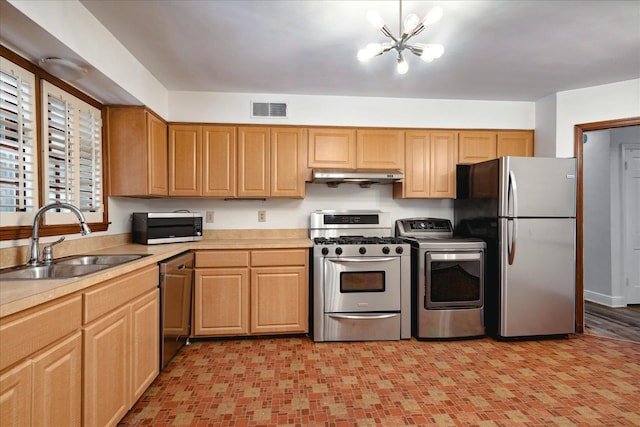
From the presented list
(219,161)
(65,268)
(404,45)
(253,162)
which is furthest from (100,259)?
(404,45)

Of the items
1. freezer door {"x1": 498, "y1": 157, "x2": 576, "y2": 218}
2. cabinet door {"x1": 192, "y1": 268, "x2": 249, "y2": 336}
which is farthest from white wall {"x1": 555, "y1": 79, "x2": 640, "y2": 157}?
cabinet door {"x1": 192, "y1": 268, "x2": 249, "y2": 336}

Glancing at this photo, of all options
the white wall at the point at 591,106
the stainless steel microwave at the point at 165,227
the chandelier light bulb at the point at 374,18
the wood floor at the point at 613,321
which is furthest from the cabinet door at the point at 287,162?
the wood floor at the point at 613,321

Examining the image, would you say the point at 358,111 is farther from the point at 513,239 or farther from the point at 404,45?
the point at 513,239

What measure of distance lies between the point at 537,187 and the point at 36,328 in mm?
3595

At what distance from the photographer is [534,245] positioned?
308cm

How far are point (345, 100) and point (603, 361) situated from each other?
3252 mm

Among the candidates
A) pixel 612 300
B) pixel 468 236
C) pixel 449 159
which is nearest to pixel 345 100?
pixel 449 159

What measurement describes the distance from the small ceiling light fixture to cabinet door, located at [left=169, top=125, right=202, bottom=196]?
1198 millimetres

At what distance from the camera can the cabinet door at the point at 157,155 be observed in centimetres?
293

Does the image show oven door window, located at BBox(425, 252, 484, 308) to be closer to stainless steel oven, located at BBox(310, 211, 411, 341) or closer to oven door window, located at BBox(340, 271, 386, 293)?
stainless steel oven, located at BBox(310, 211, 411, 341)

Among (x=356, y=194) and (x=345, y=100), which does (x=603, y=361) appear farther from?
(x=345, y=100)

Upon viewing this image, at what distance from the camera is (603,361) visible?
2689 millimetres

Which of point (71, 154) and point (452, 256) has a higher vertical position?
point (71, 154)

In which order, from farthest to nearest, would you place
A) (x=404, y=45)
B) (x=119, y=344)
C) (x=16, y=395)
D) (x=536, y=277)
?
(x=536, y=277) → (x=404, y=45) → (x=119, y=344) → (x=16, y=395)
